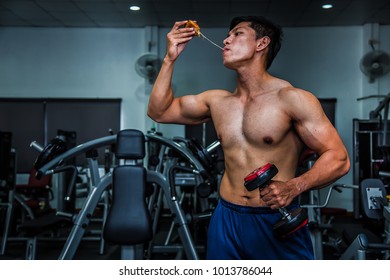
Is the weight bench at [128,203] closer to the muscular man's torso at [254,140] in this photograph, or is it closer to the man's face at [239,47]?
the muscular man's torso at [254,140]

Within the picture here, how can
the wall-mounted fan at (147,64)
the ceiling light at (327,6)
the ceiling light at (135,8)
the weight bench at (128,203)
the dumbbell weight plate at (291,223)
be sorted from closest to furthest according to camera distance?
the dumbbell weight plate at (291,223) → the weight bench at (128,203) → the ceiling light at (327,6) → the ceiling light at (135,8) → the wall-mounted fan at (147,64)

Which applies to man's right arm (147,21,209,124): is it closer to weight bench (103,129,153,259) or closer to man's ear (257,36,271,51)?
man's ear (257,36,271,51)

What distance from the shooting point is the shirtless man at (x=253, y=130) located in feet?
3.98

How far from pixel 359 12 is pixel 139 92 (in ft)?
9.15

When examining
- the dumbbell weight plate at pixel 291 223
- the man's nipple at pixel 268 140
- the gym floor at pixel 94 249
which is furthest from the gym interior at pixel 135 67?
the dumbbell weight plate at pixel 291 223

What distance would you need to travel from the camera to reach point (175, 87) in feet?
18.1

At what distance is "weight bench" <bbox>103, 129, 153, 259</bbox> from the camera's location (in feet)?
5.43

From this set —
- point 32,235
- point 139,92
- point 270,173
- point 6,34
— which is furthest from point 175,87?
point 270,173

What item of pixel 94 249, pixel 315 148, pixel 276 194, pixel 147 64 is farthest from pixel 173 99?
pixel 147 64

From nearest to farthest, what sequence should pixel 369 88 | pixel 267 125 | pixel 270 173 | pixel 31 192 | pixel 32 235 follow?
1. pixel 270 173
2. pixel 267 125
3. pixel 32 235
4. pixel 31 192
5. pixel 369 88

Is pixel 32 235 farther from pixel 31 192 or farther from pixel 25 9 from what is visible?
pixel 25 9

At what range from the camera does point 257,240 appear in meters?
1.26

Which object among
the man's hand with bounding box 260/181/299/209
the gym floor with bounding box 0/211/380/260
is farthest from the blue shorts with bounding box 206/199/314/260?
the gym floor with bounding box 0/211/380/260

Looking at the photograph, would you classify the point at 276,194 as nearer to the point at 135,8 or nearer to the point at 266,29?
the point at 266,29
